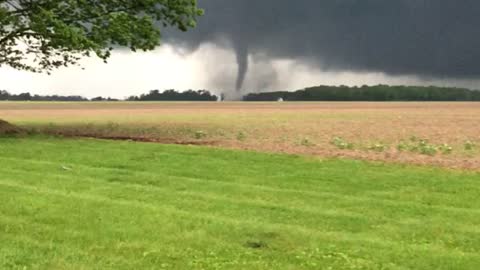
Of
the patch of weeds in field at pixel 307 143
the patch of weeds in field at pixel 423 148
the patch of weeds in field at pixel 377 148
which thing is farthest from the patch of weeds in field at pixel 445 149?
the patch of weeds in field at pixel 307 143

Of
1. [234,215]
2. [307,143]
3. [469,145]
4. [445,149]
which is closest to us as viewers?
[234,215]

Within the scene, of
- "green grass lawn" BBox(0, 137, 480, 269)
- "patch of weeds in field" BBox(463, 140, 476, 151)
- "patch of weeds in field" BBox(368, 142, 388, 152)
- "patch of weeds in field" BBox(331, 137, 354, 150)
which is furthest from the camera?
"patch of weeds in field" BBox(463, 140, 476, 151)

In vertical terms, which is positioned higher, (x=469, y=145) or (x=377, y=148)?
(x=377, y=148)

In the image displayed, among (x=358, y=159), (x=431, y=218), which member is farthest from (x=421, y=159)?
(x=431, y=218)

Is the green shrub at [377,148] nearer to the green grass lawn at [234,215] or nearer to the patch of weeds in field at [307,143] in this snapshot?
the patch of weeds in field at [307,143]

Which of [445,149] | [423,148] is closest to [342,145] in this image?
[423,148]

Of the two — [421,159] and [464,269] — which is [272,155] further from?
[464,269]

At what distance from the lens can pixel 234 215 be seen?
44.9 feet

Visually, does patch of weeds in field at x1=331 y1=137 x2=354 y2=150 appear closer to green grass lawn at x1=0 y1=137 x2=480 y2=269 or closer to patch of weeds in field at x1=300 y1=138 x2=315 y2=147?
patch of weeds in field at x1=300 y1=138 x2=315 y2=147

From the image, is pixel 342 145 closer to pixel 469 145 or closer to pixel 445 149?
pixel 445 149

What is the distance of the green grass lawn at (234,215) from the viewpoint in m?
10.4

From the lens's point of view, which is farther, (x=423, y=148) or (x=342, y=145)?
(x=342, y=145)

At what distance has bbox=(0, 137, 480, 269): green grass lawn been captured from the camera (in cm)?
1039

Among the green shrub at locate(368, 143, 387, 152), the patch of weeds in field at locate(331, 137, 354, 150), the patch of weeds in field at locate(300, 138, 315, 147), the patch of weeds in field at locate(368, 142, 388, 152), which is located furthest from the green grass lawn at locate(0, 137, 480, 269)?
the patch of weeds in field at locate(300, 138, 315, 147)
